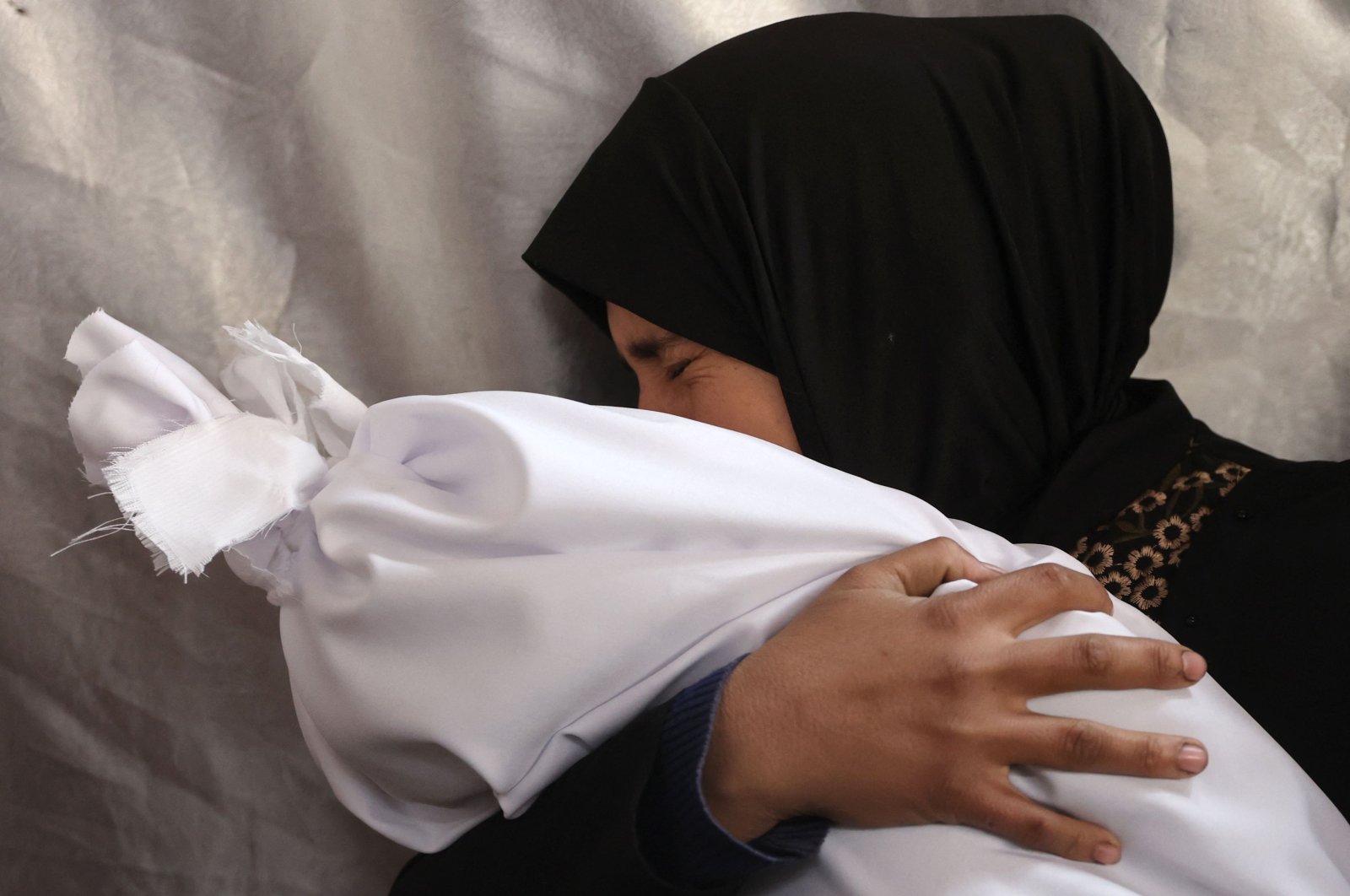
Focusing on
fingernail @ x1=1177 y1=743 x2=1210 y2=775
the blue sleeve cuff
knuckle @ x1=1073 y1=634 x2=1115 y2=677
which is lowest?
the blue sleeve cuff

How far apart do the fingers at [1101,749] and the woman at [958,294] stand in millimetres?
290

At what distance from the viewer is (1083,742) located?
0.65 metres

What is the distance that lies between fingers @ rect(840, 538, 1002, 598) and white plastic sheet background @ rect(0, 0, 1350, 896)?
1.96ft

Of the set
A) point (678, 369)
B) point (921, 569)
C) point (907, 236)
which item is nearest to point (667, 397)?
point (678, 369)

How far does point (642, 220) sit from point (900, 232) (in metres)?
0.25

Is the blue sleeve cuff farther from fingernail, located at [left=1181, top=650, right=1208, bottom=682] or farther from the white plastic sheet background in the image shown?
the white plastic sheet background

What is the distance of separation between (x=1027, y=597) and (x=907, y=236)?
1.30 ft

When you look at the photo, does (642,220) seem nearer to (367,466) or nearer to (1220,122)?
(367,466)

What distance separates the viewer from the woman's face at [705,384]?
3.39 ft

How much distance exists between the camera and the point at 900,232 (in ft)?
3.23

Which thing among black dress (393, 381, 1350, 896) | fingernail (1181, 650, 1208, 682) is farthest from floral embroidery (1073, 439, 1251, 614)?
fingernail (1181, 650, 1208, 682)

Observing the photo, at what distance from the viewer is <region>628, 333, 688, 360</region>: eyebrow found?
104cm

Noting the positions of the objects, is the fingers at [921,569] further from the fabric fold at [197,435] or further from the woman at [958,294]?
the fabric fold at [197,435]

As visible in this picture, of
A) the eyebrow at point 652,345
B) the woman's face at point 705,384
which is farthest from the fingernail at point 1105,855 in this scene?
the eyebrow at point 652,345
